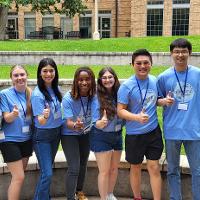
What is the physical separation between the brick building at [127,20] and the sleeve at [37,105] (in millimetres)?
26762

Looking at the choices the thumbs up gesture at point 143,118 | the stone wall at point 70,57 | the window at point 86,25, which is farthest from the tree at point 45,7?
the thumbs up gesture at point 143,118

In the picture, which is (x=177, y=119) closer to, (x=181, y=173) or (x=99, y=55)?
(x=181, y=173)

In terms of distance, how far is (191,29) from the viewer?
2981cm

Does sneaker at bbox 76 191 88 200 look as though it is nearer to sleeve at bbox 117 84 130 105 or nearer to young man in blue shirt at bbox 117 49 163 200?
young man in blue shirt at bbox 117 49 163 200

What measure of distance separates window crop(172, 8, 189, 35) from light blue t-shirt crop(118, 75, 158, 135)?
26.9 m

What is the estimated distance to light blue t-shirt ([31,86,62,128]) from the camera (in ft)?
14.6

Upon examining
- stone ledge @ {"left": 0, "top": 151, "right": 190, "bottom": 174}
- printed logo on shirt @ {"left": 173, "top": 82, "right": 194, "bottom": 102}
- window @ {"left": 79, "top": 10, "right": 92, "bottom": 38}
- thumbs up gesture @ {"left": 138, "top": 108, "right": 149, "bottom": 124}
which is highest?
window @ {"left": 79, "top": 10, "right": 92, "bottom": 38}

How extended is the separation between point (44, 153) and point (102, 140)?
66cm

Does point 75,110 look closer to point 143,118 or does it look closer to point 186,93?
point 143,118

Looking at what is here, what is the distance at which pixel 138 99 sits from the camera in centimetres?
438

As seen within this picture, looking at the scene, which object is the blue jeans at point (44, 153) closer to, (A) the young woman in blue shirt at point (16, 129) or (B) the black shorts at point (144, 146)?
(A) the young woman in blue shirt at point (16, 129)

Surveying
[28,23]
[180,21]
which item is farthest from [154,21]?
[28,23]

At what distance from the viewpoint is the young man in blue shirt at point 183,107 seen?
4277 millimetres

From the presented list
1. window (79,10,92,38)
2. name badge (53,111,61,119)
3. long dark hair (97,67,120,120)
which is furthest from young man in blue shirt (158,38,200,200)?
window (79,10,92,38)
